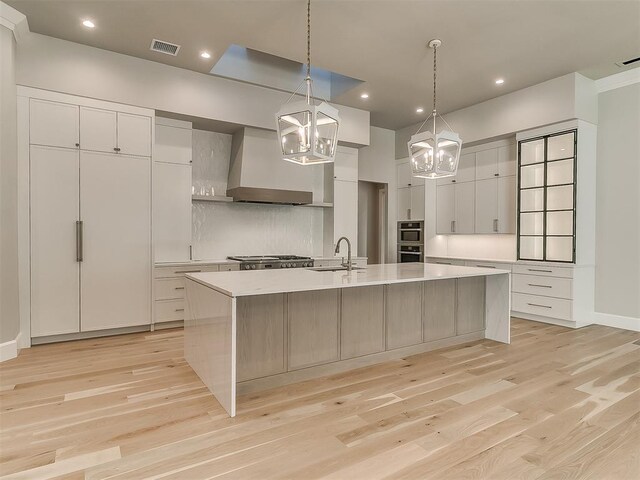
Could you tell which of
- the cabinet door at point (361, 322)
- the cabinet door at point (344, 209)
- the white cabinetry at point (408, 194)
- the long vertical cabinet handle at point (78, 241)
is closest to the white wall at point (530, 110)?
the white cabinetry at point (408, 194)

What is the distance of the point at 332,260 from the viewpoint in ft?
19.0

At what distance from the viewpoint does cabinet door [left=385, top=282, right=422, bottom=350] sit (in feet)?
11.6

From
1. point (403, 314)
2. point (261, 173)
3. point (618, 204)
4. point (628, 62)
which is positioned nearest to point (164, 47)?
point (261, 173)

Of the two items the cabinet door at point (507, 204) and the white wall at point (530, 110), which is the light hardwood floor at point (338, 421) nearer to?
the cabinet door at point (507, 204)

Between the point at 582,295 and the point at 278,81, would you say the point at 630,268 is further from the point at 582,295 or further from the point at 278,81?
the point at 278,81

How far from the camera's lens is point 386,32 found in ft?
12.4

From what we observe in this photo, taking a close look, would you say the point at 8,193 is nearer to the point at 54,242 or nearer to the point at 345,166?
the point at 54,242

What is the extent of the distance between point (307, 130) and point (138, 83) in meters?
2.90

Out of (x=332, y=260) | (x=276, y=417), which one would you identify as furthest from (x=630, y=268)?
(x=276, y=417)

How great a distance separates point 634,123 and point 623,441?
428cm

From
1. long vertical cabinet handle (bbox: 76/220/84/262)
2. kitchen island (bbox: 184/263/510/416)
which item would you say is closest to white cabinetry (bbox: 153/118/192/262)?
long vertical cabinet handle (bbox: 76/220/84/262)

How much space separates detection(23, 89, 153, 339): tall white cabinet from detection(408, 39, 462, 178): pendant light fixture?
10.3 feet

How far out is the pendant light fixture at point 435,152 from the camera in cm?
337

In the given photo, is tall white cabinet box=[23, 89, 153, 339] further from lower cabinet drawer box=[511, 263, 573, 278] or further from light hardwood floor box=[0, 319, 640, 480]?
lower cabinet drawer box=[511, 263, 573, 278]
